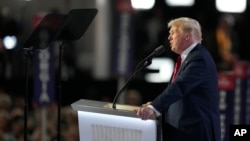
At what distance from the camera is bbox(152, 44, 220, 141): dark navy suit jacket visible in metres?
3.57

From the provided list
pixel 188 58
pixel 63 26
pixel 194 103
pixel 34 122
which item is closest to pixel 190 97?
pixel 194 103

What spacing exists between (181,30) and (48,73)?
331cm

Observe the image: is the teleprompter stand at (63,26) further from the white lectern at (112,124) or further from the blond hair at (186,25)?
the blond hair at (186,25)

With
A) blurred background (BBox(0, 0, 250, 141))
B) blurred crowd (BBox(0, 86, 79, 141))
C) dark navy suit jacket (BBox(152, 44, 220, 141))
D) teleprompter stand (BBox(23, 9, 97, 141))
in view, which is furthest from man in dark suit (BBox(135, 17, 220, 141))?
blurred crowd (BBox(0, 86, 79, 141))

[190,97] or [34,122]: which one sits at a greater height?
[190,97]

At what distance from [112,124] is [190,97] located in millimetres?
482

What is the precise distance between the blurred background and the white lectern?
2.22 m

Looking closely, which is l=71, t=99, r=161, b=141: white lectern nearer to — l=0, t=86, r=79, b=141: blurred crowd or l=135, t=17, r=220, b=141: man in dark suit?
l=135, t=17, r=220, b=141: man in dark suit

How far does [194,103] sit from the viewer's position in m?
3.61

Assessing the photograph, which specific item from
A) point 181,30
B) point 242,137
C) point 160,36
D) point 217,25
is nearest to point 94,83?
point 160,36

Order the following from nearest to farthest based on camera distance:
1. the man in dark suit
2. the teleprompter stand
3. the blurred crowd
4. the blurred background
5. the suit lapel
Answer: the man in dark suit, the suit lapel, the teleprompter stand, the blurred crowd, the blurred background

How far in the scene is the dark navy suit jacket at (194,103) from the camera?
357 cm

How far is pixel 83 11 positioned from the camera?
4.20 m

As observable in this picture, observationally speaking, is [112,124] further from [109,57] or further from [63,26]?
[109,57]
